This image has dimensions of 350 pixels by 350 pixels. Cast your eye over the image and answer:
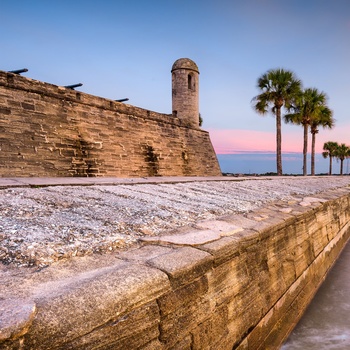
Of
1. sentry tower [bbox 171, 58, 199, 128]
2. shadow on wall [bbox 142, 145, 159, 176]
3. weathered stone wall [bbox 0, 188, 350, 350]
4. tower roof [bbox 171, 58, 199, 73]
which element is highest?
tower roof [bbox 171, 58, 199, 73]

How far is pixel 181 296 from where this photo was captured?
4.82 feet

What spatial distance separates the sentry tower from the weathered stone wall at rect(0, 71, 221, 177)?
1.96 meters

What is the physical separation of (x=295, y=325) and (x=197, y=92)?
606 inches

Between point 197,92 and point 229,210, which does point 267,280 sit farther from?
point 197,92

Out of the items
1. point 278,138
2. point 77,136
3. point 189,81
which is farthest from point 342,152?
point 77,136

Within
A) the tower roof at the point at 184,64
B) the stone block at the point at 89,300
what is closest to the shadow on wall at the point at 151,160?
the tower roof at the point at 184,64

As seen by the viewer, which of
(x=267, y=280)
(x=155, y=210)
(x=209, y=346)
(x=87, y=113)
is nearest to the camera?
(x=209, y=346)

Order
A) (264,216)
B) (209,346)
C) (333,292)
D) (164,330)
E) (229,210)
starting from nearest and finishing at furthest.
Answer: (164,330), (209,346), (264,216), (229,210), (333,292)

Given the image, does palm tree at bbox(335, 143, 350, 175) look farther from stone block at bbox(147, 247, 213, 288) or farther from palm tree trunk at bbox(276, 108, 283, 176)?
stone block at bbox(147, 247, 213, 288)

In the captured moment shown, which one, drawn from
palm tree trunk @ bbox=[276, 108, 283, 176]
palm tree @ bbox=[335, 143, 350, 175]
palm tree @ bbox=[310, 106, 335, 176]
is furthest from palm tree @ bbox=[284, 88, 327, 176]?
palm tree @ bbox=[335, 143, 350, 175]

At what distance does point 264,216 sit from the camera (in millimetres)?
2938

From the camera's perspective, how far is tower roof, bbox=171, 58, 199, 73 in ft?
53.5

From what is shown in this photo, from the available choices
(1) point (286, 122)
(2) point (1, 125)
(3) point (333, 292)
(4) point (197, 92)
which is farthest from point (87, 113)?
(1) point (286, 122)

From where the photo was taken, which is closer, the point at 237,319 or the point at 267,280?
the point at 237,319
